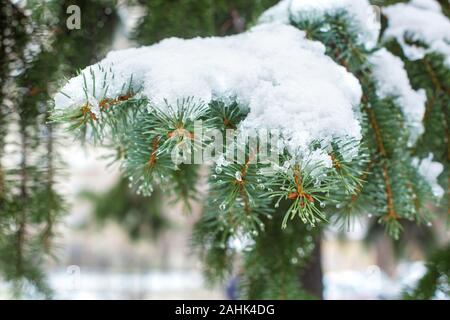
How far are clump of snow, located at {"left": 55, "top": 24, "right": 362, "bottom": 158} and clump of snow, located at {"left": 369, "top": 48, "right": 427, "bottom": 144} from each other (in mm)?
145

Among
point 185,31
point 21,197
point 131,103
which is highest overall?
point 185,31


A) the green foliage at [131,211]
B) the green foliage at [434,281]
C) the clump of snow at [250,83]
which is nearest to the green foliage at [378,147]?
the clump of snow at [250,83]

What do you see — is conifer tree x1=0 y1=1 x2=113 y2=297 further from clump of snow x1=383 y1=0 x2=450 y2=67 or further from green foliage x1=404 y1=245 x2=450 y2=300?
green foliage x1=404 y1=245 x2=450 y2=300

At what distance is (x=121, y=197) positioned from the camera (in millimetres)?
2572

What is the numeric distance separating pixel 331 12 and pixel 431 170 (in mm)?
288

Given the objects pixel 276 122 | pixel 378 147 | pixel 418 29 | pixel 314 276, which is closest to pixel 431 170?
pixel 378 147

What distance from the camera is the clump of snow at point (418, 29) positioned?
760 millimetres

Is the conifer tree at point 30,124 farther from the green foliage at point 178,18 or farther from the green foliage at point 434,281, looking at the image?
the green foliage at point 434,281

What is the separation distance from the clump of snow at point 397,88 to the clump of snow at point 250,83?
0.14 meters

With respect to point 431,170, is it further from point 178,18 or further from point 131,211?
point 131,211
